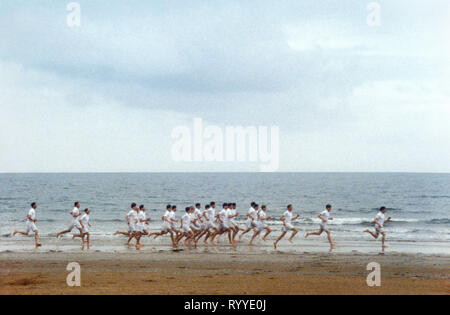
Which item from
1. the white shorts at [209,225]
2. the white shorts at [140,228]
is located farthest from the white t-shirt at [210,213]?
the white shorts at [140,228]

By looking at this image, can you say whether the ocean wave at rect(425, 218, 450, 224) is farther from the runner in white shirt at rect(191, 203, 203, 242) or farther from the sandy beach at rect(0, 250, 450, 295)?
the runner in white shirt at rect(191, 203, 203, 242)

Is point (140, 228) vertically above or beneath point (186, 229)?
above

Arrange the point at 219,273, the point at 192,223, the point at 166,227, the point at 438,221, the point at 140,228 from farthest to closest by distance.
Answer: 1. the point at 438,221
2. the point at 192,223
3. the point at 166,227
4. the point at 140,228
5. the point at 219,273

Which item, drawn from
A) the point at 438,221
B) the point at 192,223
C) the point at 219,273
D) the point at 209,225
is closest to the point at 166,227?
the point at 192,223

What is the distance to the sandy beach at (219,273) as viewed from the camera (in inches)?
411

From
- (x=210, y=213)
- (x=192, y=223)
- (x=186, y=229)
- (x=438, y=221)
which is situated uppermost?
(x=210, y=213)

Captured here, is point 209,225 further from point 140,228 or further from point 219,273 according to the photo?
point 219,273

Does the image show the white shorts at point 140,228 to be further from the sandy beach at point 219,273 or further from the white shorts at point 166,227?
the sandy beach at point 219,273

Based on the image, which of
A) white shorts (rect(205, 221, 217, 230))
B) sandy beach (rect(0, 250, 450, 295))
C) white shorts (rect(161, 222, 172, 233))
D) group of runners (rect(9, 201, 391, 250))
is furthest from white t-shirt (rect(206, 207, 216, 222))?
sandy beach (rect(0, 250, 450, 295))

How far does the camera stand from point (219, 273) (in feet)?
40.8
